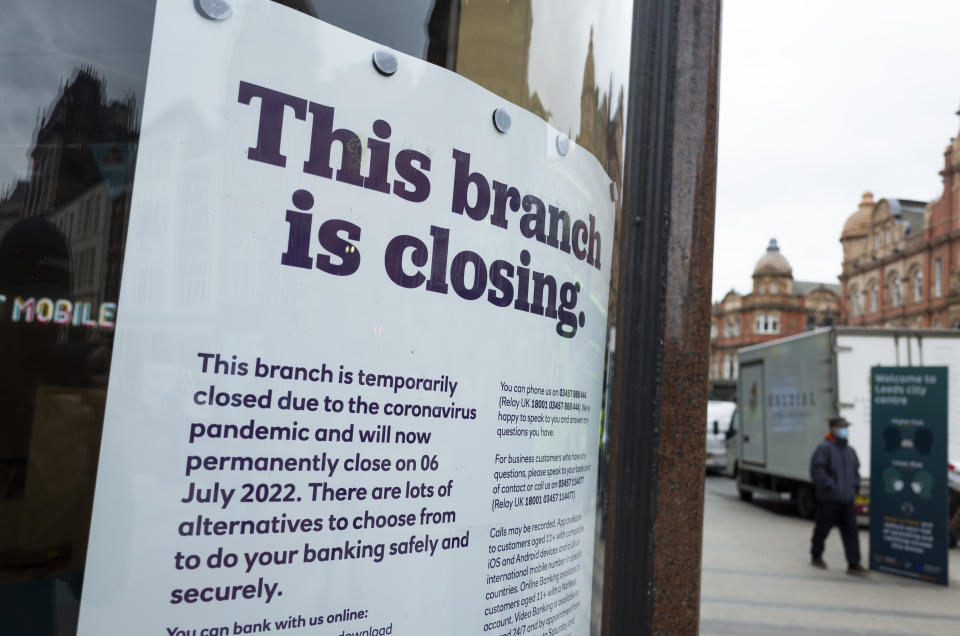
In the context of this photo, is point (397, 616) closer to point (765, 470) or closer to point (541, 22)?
point (541, 22)

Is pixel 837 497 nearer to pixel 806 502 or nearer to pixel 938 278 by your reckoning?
pixel 806 502

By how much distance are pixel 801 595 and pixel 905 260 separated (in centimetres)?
5151

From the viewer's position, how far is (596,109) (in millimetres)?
1733

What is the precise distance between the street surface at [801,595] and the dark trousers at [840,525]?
0.75 feet

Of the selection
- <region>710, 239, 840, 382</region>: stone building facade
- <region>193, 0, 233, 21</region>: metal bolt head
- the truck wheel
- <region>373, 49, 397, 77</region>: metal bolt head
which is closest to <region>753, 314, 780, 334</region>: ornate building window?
<region>710, 239, 840, 382</region>: stone building facade

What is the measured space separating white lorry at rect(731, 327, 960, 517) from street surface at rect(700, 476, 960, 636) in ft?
5.43

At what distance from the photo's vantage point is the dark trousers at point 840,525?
892 cm

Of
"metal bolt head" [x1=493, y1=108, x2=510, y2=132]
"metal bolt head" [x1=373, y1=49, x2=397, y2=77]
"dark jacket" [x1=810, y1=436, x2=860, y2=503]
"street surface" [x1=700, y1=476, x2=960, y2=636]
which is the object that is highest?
"metal bolt head" [x1=373, y1=49, x2=397, y2=77]

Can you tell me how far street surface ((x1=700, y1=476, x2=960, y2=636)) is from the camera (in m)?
6.46

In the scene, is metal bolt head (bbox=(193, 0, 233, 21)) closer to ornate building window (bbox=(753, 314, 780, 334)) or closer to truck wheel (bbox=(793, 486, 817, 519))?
truck wheel (bbox=(793, 486, 817, 519))

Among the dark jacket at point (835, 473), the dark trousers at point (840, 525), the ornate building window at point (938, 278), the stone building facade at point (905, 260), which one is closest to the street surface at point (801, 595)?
the dark trousers at point (840, 525)

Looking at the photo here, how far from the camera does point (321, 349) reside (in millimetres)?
1250

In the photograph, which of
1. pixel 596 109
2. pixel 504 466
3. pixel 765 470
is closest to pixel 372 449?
pixel 504 466

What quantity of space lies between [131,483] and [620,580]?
1.12 meters
